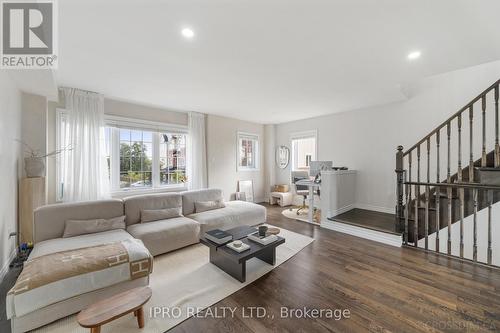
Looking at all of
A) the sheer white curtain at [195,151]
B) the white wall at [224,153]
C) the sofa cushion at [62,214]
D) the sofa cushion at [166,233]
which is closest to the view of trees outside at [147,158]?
the sheer white curtain at [195,151]

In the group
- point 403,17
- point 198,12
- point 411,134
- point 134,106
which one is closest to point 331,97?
point 411,134

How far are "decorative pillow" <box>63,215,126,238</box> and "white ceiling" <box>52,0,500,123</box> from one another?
2110 millimetres

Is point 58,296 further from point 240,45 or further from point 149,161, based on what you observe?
point 149,161

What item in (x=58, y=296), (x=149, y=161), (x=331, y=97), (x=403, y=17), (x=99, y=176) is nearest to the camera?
(x=58, y=296)

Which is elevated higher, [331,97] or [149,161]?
[331,97]

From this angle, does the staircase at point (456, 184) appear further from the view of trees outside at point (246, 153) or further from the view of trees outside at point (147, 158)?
the view of trees outside at point (147, 158)

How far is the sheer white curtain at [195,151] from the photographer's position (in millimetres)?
4953

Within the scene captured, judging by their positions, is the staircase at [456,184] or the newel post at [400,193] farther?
the newel post at [400,193]

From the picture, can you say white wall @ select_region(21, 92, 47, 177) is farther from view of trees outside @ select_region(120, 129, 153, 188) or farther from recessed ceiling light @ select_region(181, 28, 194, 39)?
recessed ceiling light @ select_region(181, 28, 194, 39)

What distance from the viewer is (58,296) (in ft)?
5.42

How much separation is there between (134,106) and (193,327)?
13.8ft

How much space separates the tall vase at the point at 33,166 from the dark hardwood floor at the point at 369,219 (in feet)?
16.7

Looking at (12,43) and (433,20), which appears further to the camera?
(12,43)

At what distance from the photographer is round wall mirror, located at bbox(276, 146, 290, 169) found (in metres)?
6.48
